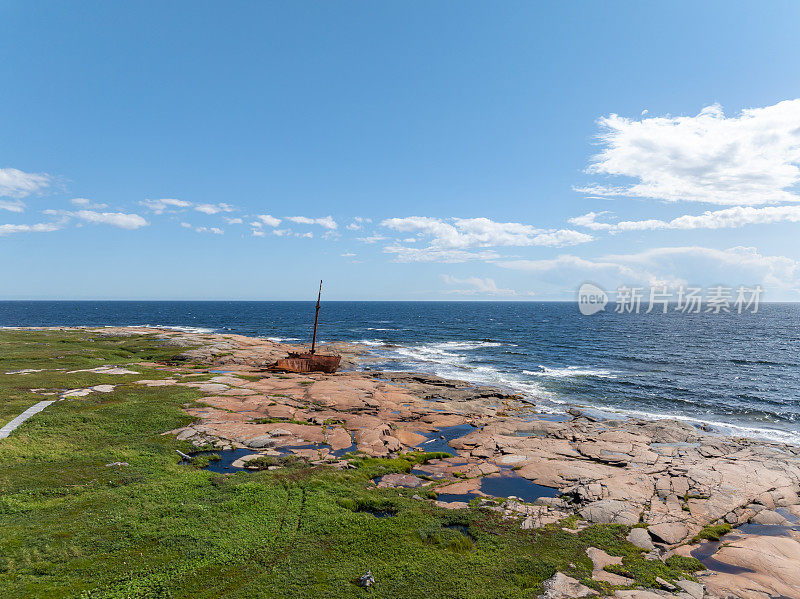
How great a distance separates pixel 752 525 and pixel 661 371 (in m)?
47.2

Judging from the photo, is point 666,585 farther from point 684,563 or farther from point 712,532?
point 712,532

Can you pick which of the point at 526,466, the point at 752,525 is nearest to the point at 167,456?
the point at 526,466

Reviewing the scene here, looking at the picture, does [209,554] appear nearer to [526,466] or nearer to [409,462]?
[409,462]

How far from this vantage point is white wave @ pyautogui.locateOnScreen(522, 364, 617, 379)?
55094 mm

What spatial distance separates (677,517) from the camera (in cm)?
1744

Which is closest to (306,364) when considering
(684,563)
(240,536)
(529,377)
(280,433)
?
(280,433)

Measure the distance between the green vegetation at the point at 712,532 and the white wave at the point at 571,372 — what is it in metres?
38.6

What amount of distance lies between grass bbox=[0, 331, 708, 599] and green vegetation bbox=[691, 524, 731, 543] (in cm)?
305

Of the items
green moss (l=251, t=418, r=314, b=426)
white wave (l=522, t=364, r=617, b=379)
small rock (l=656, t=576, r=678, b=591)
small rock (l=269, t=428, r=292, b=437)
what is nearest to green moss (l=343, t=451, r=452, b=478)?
small rock (l=269, t=428, r=292, b=437)

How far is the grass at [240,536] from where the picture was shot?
1188cm

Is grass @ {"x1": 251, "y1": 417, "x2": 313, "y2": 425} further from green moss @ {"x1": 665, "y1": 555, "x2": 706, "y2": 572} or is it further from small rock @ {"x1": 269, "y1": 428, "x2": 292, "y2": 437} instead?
green moss @ {"x1": 665, "y1": 555, "x2": 706, "y2": 572}

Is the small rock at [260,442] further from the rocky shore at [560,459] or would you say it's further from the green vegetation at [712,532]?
the green vegetation at [712,532]

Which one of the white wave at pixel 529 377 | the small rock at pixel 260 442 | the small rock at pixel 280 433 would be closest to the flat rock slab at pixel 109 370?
the small rock at pixel 280 433

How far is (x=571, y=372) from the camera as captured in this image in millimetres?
57156
